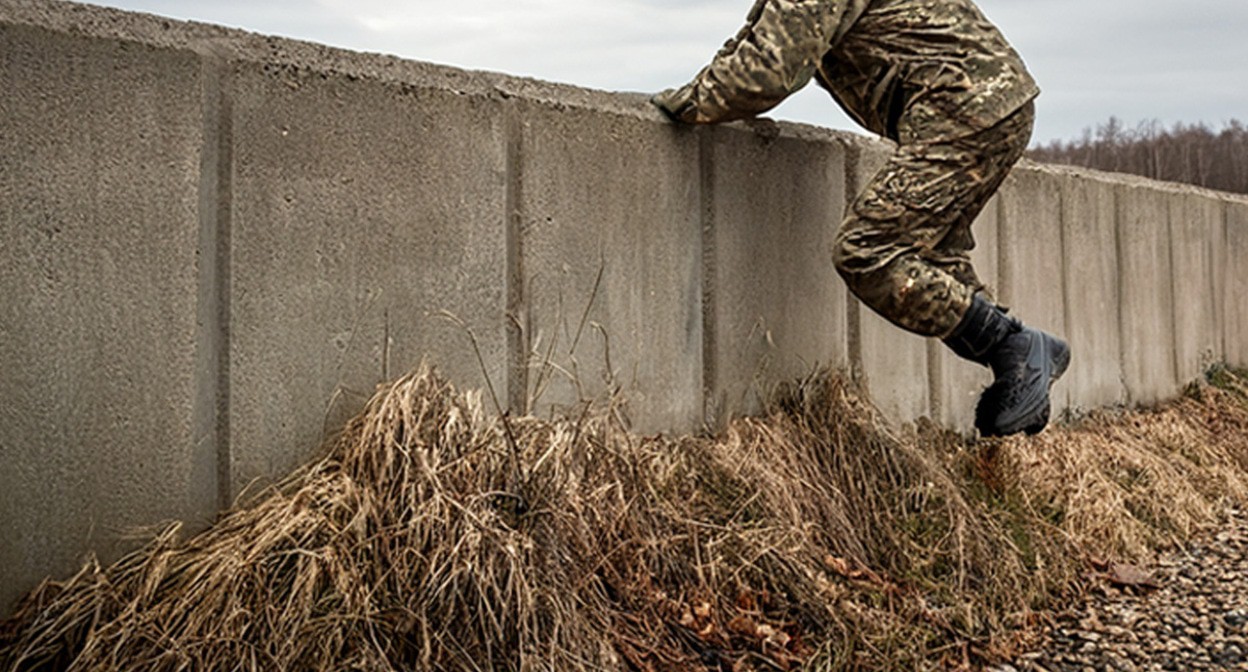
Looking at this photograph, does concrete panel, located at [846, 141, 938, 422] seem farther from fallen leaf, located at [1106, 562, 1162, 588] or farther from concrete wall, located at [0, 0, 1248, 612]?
fallen leaf, located at [1106, 562, 1162, 588]

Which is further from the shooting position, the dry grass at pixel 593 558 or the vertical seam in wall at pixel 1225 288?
the vertical seam in wall at pixel 1225 288

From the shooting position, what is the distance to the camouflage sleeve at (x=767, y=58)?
3.38 metres

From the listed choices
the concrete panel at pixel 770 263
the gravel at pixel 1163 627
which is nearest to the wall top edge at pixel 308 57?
the concrete panel at pixel 770 263

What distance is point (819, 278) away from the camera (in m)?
4.01

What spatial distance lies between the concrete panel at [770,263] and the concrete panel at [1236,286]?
3.79 m

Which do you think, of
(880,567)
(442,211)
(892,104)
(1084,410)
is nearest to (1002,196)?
(1084,410)

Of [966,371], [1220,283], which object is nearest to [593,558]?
[966,371]

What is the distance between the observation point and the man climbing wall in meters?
3.44

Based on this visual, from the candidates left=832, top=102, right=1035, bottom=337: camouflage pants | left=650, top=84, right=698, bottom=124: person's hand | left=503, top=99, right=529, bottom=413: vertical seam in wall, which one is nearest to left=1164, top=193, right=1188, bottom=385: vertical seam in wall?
left=832, top=102, right=1035, bottom=337: camouflage pants

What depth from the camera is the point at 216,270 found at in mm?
2621

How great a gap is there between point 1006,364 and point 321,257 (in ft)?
6.24

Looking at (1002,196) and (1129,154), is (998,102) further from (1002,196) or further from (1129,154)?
(1129,154)

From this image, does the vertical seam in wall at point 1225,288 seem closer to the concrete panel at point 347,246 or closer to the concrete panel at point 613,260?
the concrete panel at point 613,260

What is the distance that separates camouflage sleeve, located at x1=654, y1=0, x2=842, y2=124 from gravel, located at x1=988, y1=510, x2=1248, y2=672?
1.51 m
